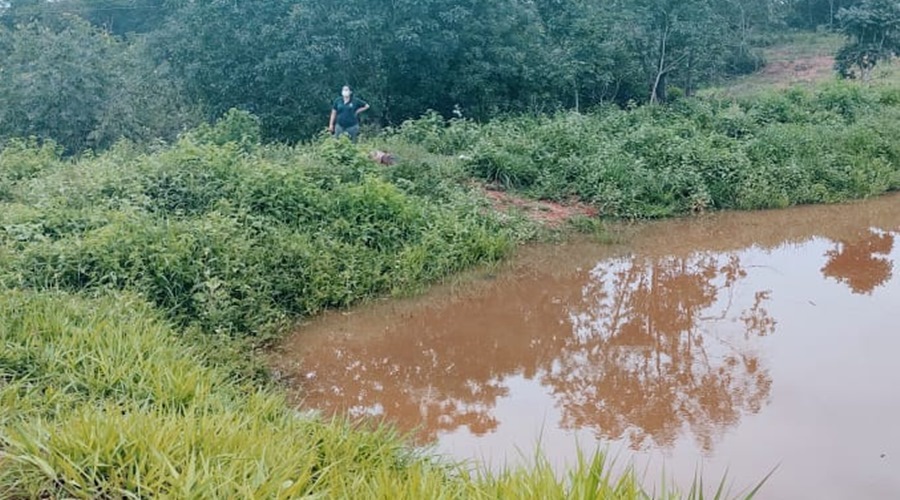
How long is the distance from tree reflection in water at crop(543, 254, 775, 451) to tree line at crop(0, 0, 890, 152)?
609cm

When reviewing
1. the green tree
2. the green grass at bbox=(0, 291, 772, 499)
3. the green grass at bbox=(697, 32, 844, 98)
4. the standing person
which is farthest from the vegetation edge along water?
the green grass at bbox=(697, 32, 844, 98)

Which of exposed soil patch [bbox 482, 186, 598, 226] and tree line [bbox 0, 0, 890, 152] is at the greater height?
tree line [bbox 0, 0, 890, 152]

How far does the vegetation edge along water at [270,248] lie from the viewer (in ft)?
8.58

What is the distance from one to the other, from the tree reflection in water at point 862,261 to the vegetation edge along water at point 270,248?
148 centimetres

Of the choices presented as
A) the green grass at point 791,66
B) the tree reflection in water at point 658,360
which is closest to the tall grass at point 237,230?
the tree reflection in water at point 658,360

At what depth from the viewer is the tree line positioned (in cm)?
1120

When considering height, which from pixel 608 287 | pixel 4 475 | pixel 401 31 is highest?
pixel 401 31

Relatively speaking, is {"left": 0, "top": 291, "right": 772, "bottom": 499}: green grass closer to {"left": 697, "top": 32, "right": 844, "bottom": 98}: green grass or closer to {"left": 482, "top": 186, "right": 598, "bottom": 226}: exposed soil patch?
{"left": 482, "top": 186, "right": 598, "bottom": 226}: exposed soil patch

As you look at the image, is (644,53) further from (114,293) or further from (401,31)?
(114,293)

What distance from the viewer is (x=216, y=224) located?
594 centimetres

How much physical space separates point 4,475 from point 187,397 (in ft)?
3.52

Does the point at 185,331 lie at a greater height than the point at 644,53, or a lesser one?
lesser

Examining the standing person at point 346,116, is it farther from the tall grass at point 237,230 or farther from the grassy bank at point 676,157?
the tall grass at point 237,230

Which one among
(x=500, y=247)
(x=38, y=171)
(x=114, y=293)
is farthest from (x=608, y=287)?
(x=38, y=171)
